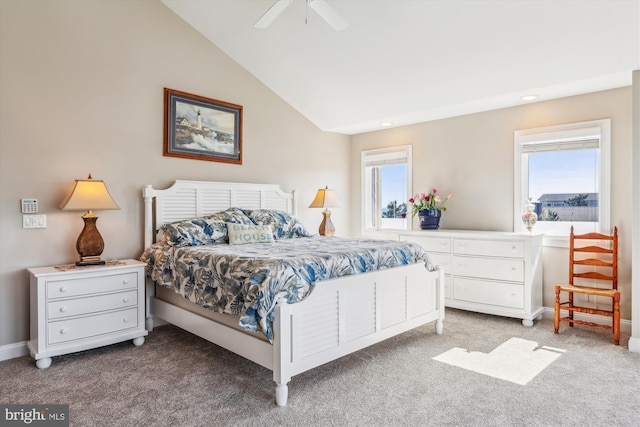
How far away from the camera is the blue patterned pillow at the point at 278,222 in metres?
4.22

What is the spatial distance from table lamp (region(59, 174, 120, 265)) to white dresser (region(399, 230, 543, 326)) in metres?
3.19

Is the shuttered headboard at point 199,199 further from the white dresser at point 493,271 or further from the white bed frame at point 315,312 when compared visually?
the white dresser at point 493,271

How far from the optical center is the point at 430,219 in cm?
477

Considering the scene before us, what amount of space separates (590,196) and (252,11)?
3.76 m

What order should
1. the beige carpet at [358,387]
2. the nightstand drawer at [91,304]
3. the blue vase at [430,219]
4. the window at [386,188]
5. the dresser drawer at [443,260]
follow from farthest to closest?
the window at [386,188] → the blue vase at [430,219] → the dresser drawer at [443,260] → the nightstand drawer at [91,304] → the beige carpet at [358,387]

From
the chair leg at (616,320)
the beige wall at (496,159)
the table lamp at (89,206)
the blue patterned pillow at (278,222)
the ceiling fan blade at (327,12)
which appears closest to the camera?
the ceiling fan blade at (327,12)

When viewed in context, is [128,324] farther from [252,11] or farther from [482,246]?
[482,246]

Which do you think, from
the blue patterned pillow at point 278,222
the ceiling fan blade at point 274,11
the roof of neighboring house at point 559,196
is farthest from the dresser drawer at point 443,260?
the ceiling fan blade at point 274,11

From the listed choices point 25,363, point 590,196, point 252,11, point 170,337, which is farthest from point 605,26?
point 25,363

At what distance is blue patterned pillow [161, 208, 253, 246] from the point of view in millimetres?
3510

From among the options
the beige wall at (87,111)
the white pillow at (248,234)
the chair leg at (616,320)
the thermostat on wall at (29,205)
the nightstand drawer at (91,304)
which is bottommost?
the chair leg at (616,320)

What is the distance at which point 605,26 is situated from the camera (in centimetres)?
292

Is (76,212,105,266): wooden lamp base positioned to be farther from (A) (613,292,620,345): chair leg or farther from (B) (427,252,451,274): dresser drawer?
(A) (613,292,620,345): chair leg

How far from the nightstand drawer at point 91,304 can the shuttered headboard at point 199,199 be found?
68 cm
